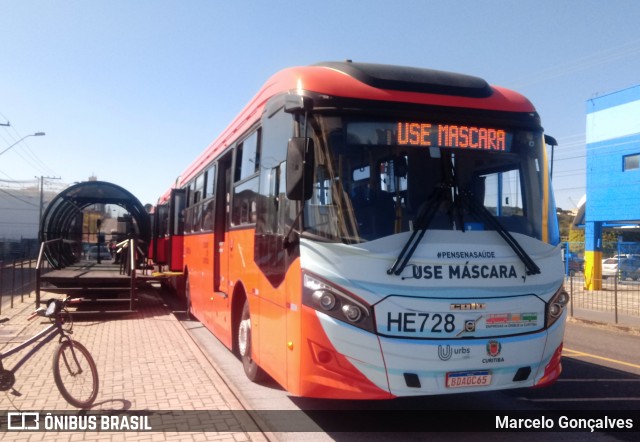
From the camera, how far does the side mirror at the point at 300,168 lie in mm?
4852

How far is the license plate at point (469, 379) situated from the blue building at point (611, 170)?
23370 millimetres

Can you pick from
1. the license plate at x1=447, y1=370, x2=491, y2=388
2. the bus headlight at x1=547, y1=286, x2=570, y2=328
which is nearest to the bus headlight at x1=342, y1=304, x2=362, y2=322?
the license plate at x1=447, y1=370, x2=491, y2=388

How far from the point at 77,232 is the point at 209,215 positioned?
1166 cm

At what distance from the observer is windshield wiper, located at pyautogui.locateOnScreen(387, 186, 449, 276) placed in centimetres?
482

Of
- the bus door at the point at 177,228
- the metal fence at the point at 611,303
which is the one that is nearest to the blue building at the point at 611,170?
the metal fence at the point at 611,303

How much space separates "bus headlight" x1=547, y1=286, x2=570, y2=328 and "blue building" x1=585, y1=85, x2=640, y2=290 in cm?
2254

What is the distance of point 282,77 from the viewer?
238 inches

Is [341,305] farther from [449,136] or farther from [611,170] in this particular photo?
[611,170]

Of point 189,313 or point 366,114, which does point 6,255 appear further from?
point 366,114

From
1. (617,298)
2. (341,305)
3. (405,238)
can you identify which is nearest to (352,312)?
(341,305)

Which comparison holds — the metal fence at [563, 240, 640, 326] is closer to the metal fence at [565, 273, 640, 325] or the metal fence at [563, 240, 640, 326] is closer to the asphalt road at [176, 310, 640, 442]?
the metal fence at [565, 273, 640, 325]

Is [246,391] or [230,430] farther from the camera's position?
[246,391]

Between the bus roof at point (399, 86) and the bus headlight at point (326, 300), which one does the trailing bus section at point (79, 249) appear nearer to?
the bus roof at point (399, 86)

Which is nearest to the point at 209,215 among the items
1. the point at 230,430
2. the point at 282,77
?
the point at 282,77
